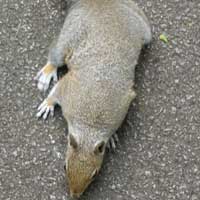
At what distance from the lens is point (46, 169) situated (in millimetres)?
4336

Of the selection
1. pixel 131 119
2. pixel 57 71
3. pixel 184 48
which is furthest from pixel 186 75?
pixel 57 71

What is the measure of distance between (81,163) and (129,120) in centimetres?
71

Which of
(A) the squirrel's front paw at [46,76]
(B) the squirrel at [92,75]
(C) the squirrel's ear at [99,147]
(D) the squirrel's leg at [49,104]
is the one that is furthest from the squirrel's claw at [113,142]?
(A) the squirrel's front paw at [46,76]

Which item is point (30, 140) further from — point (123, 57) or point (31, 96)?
point (123, 57)

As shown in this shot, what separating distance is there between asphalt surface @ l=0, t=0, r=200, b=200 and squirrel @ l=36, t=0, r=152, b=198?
0.14 metres

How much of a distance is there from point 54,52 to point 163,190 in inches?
44.5

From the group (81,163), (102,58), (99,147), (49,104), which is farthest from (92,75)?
(81,163)

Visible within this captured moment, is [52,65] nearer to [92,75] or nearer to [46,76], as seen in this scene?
[46,76]

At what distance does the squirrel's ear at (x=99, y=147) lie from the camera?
13.2 ft

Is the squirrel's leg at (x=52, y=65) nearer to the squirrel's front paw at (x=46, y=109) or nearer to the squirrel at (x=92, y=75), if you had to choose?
the squirrel at (x=92, y=75)

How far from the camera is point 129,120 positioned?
4.55 m

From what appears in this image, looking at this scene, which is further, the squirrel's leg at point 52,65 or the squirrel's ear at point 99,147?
the squirrel's leg at point 52,65

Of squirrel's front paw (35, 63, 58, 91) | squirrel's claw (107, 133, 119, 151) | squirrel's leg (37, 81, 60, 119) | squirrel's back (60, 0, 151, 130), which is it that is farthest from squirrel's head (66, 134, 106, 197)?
squirrel's front paw (35, 63, 58, 91)

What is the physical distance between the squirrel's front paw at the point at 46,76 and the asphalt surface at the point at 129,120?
6cm
